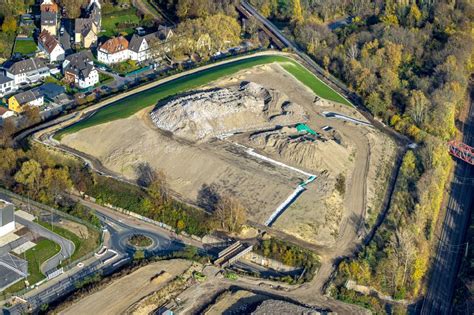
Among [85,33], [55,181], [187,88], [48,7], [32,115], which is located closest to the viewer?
[55,181]

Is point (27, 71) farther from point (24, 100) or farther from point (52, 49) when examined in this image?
point (24, 100)

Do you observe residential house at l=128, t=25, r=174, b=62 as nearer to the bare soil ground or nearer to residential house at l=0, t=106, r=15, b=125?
residential house at l=0, t=106, r=15, b=125

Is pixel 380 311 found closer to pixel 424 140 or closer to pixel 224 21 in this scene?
pixel 424 140

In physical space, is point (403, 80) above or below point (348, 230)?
above

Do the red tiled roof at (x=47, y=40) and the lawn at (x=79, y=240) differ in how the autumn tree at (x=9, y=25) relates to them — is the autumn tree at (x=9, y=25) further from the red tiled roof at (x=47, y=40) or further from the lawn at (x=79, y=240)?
the lawn at (x=79, y=240)

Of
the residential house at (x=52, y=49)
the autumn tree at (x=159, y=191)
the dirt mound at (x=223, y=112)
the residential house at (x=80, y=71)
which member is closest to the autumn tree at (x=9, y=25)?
the residential house at (x=52, y=49)

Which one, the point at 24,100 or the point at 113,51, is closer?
the point at 24,100

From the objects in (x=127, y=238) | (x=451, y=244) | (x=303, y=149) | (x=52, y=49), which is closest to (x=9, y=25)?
(x=52, y=49)
